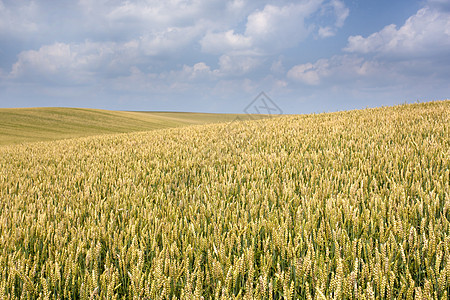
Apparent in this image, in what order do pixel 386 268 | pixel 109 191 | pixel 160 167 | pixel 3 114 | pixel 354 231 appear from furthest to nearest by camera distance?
pixel 3 114 < pixel 160 167 < pixel 109 191 < pixel 354 231 < pixel 386 268

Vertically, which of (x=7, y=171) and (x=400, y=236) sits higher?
(x=400, y=236)

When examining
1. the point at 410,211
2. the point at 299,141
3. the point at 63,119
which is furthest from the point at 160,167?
the point at 63,119

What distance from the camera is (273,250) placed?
2.01 metres

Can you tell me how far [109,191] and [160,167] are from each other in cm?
122

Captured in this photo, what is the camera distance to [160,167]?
16.9ft

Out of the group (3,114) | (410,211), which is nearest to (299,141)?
(410,211)

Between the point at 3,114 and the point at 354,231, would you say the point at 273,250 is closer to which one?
the point at 354,231

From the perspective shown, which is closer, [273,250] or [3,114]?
[273,250]

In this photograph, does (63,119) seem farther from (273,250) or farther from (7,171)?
(273,250)

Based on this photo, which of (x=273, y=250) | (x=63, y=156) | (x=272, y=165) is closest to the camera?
(x=273, y=250)

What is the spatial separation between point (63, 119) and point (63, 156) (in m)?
40.9

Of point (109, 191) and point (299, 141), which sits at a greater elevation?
point (299, 141)

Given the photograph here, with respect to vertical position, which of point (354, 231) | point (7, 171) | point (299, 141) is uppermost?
point (299, 141)

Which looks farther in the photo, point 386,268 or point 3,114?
point 3,114
